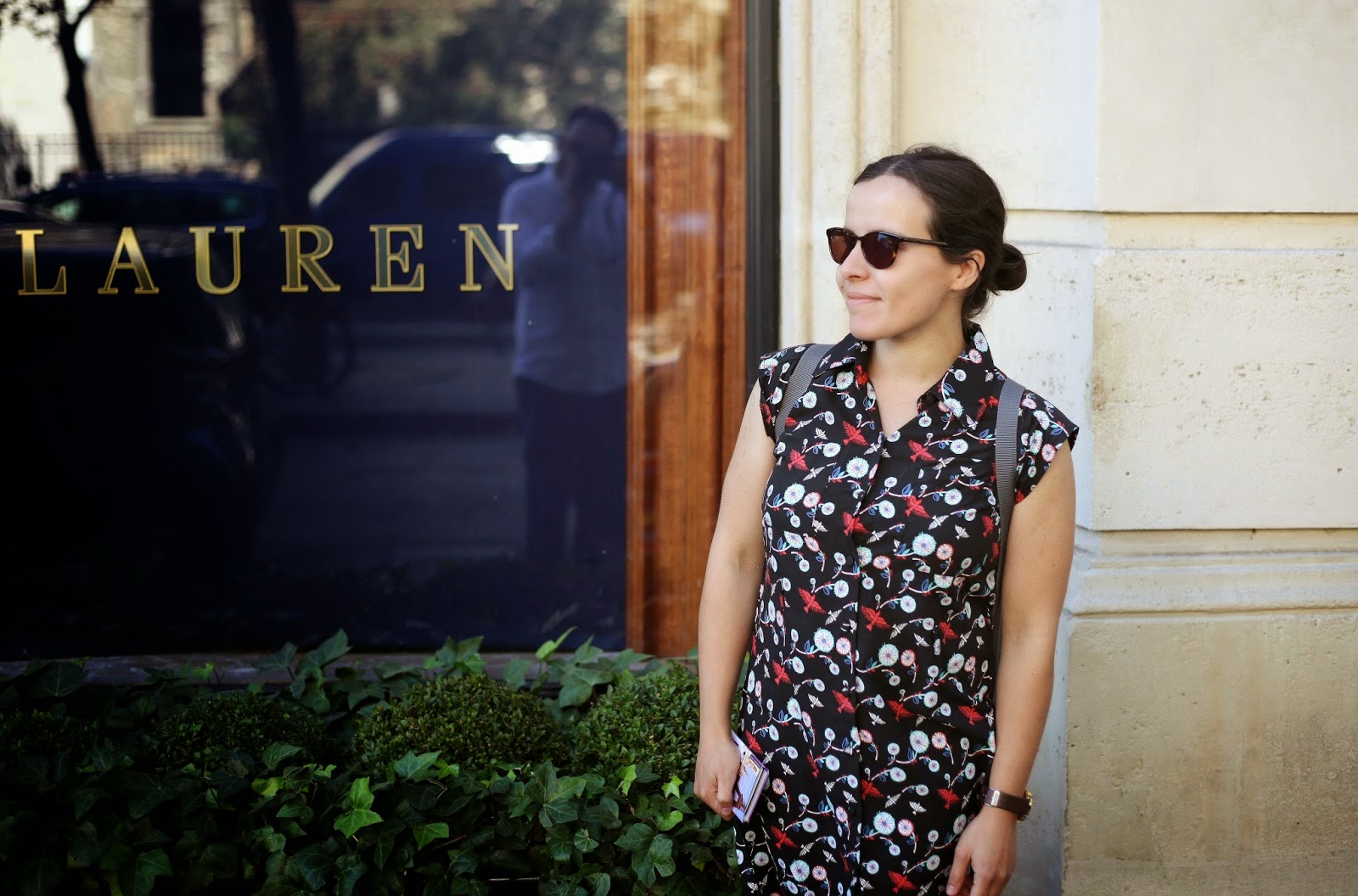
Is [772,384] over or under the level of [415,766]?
over

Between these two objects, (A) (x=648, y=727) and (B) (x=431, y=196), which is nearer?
(A) (x=648, y=727)

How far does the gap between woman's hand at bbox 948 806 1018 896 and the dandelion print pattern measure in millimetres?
41

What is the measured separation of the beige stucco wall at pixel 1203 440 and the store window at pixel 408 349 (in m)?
1.14

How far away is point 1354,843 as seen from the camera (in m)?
3.70

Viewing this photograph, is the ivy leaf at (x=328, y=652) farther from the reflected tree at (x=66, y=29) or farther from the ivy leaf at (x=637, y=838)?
the reflected tree at (x=66, y=29)

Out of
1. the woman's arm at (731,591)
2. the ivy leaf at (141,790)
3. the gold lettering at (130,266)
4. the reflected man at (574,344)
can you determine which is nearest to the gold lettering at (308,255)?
the gold lettering at (130,266)

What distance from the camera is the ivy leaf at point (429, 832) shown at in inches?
130

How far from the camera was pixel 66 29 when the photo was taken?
4.52 metres

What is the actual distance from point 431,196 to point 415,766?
6.25 feet

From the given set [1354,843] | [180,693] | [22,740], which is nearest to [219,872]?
[22,740]

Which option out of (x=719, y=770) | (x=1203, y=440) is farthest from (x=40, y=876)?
(x=1203, y=440)

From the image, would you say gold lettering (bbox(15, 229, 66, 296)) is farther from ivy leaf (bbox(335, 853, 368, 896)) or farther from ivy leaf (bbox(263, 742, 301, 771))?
ivy leaf (bbox(335, 853, 368, 896))

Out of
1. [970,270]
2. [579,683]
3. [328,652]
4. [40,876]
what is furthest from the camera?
[328,652]

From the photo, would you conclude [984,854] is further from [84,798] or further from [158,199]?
[158,199]
